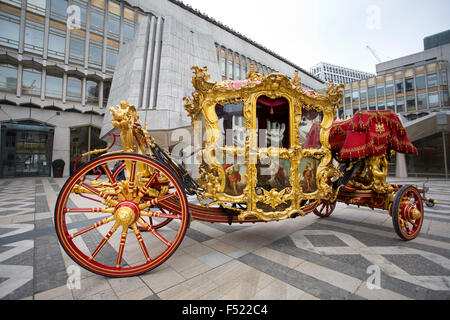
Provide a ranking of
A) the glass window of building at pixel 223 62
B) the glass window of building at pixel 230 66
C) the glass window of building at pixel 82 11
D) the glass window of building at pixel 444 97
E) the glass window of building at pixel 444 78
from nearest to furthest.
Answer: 1. the glass window of building at pixel 82 11
2. the glass window of building at pixel 223 62
3. the glass window of building at pixel 230 66
4. the glass window of building at pixel 444 97
5. the glass window of building at pixel 444 78

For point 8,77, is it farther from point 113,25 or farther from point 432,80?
point 432,80

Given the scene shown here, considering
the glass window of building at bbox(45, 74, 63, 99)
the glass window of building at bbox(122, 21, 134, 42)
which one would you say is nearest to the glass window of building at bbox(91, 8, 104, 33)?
the glass window of building at bbox(122, 21, 134, 42)

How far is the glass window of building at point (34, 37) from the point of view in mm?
15375

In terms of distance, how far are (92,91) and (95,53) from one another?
12.2ft

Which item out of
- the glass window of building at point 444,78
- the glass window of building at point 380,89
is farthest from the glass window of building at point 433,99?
the glass window of building at point 380,89

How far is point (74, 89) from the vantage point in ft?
57.2

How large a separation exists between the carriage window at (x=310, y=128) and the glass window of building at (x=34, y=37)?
22.8 metres

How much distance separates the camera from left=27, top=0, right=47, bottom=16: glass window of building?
1560 cm

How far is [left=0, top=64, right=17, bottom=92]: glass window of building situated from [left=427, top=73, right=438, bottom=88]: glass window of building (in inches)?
2045

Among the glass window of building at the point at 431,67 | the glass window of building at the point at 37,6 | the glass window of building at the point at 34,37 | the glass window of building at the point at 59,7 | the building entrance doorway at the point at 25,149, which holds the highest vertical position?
the glass window of building at the point at 431,67

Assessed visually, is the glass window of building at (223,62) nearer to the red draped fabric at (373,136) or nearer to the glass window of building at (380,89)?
the red draped fabric at (373,136)

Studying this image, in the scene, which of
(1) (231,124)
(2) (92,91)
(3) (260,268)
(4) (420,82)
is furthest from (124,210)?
(4) (420,82)

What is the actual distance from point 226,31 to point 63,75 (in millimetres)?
19826

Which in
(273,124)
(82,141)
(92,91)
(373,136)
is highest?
(92,91)
